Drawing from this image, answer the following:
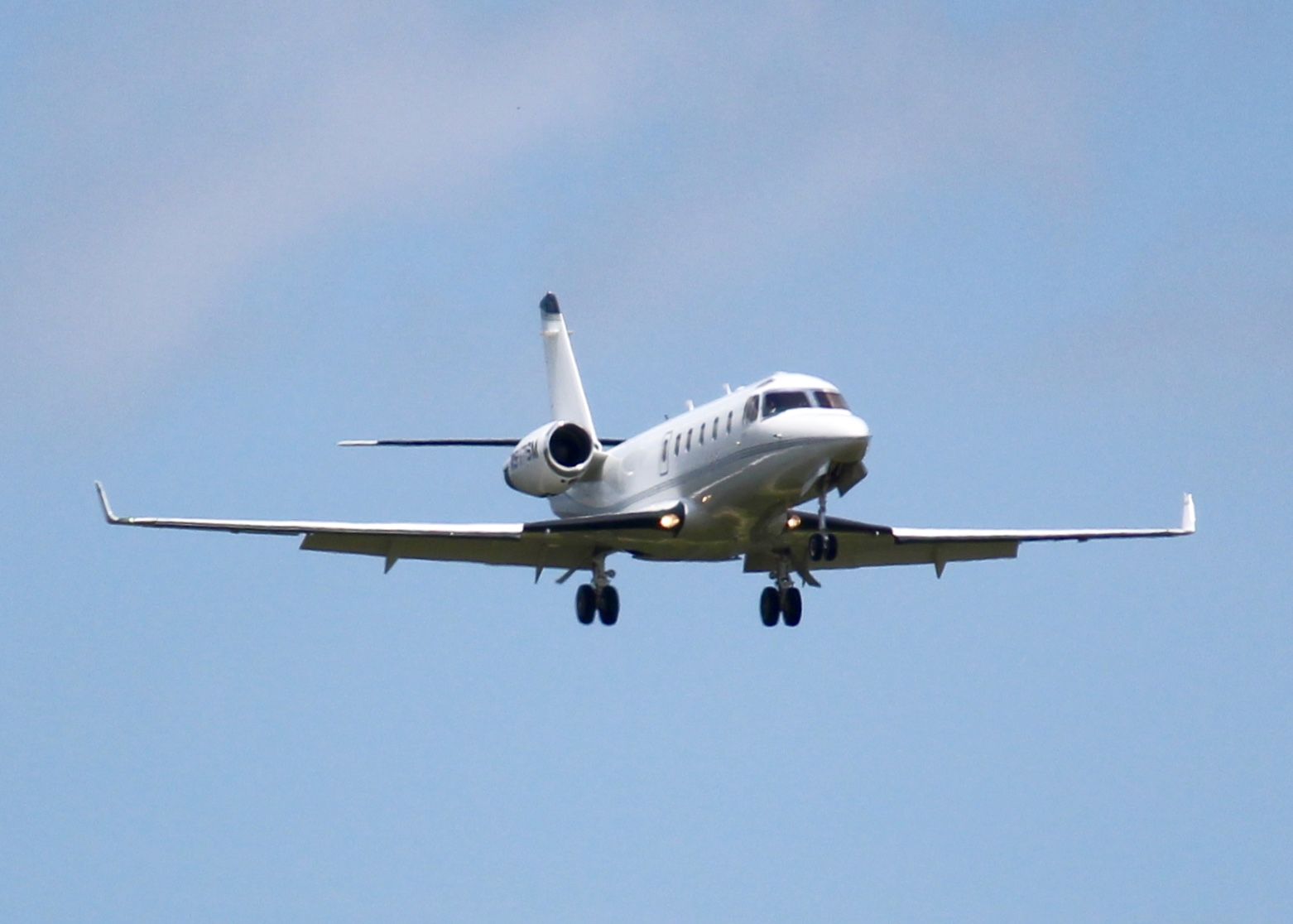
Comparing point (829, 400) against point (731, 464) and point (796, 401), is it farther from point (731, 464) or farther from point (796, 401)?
point (731, 464)

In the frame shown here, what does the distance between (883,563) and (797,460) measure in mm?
7244

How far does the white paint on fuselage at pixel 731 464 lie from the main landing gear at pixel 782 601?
3.28ft

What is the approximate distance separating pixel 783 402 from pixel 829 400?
0.64 m

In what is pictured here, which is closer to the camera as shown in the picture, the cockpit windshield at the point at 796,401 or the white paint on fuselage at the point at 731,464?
the white paint on fuselage at the point at 731,464

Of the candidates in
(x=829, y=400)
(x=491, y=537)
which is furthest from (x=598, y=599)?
(x=829, y=400)

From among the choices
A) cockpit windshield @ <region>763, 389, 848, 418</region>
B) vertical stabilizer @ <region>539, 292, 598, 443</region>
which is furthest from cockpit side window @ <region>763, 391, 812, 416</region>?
vertical stabilizer @ <region>539, 292, 598, 443</region>

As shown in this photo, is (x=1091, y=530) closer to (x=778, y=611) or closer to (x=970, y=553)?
(x=970, y=553)

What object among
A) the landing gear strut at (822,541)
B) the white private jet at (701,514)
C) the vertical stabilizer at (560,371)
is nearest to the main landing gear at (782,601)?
the white private jet at (701,514)

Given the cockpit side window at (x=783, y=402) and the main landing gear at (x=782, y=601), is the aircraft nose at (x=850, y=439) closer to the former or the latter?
the cockpit side window at (x=783, y=402)

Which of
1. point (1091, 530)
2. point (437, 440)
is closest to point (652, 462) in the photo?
point (437, 440)

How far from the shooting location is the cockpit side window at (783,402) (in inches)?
1399

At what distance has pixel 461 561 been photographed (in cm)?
4003

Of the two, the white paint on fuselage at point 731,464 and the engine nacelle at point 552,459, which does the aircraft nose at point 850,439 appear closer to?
the white paint on fuselage at point 731,464

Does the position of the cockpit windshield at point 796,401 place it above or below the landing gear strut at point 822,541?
above
